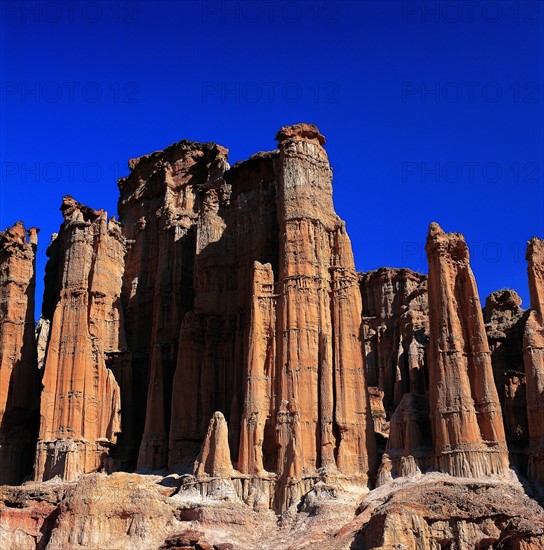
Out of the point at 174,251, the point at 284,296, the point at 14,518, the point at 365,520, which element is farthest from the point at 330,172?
the point at 14,518

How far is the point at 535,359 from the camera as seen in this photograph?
46.3m

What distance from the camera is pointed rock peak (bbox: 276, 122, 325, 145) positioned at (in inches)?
2189

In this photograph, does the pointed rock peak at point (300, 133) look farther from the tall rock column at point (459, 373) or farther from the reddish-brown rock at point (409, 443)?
the reddish-brown rock at point (409, 443)

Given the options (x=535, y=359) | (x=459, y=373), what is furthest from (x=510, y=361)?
(x=459, y=373)

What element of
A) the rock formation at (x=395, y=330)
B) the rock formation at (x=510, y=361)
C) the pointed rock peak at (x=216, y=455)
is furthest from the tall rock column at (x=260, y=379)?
the rock formation at (x=510, y=361)

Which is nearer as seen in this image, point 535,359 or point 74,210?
point 535,359

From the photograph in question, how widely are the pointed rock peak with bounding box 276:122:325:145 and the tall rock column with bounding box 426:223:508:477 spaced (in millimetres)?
10933

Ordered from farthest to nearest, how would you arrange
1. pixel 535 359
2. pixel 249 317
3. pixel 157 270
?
pixel 157 270 < pixel 249 317 < pixel 535 359

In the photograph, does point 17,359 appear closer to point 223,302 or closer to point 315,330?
point 223,302

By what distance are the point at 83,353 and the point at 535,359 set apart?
27809 mm

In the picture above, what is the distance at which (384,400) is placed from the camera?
6116 cm

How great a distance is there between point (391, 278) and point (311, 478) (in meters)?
27.6

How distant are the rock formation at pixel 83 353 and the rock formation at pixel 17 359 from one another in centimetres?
275

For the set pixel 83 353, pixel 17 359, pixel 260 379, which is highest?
pixel 17 359
